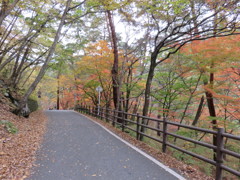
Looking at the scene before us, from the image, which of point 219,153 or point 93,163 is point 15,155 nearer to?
point 93,163

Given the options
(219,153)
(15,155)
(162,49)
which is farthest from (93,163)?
(162,49)

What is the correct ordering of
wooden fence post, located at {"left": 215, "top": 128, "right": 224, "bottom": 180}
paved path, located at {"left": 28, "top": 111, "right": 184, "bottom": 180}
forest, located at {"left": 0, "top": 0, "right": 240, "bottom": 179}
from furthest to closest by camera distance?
forest, located at {"left": 0, "top": 0, "right": 240, "bottom": 179} < paved path, located at {"left": 28, "top": 111, "right": 184, "bottom": 180} < wooden fence post, located at {"left": 215, "top": 128, "right": 224, "bottom": 180}

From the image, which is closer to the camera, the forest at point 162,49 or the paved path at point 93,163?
the paved path at point 93,163

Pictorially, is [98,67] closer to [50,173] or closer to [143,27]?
[143,27]

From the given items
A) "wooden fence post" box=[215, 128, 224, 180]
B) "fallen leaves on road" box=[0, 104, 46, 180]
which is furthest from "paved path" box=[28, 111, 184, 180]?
"wooden fence post" box=[215, 128, 224, 180]

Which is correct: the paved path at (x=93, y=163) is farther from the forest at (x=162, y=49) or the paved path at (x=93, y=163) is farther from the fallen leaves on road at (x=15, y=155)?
the forest at (x=162, y=49)

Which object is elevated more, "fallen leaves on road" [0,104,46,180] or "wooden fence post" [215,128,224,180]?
"wooden fence post" [215,128,224,180]

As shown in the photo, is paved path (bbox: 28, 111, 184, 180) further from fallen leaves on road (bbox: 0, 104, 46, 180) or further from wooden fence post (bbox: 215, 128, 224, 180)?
wooden fence post (bbox: 215, 128, 224, 180)

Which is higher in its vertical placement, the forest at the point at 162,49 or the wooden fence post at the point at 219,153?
the forest at the point at 162,49

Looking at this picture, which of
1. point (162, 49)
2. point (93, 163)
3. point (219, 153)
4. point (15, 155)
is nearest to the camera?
point (219, 153)

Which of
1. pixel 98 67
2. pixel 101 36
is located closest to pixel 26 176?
pixel 98 67

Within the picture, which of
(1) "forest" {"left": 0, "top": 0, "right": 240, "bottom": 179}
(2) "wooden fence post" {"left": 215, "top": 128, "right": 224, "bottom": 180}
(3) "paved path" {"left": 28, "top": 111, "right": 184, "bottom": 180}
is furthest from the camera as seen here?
(1) "forest" {"left": 0, "top": 0, "right": 240, "bottom": 179}

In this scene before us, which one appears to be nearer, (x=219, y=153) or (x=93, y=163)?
(x=219, y=153)

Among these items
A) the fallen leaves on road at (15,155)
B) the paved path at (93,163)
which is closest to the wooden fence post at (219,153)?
the paved path at (93,163)
